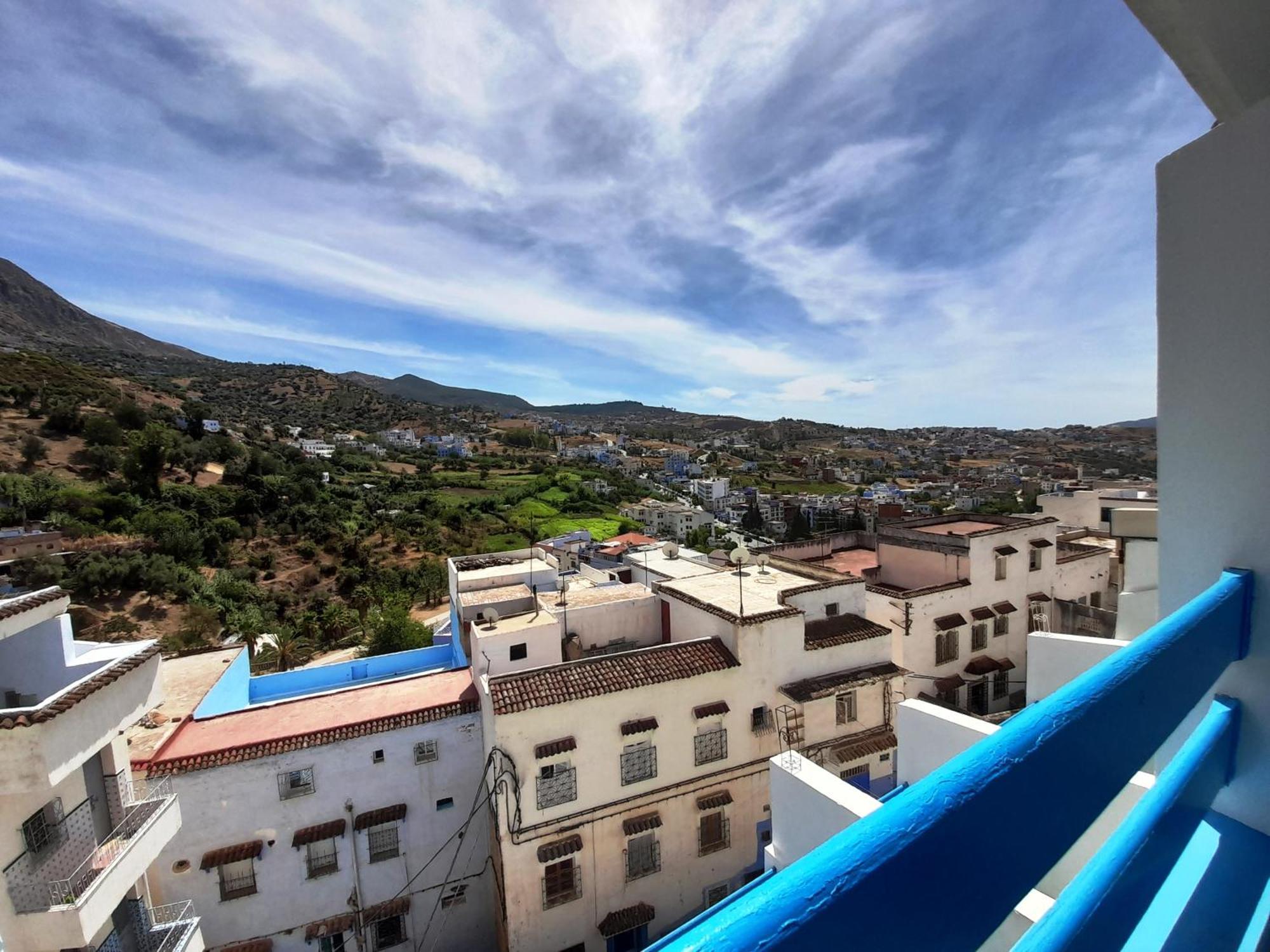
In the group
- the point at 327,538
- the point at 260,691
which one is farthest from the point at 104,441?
the point at 260,691

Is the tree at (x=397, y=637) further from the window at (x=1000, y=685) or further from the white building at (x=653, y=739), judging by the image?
the window at (x=1000, y=685)

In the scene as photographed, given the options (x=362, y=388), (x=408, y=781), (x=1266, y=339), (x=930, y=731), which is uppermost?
(x=362, y=388)

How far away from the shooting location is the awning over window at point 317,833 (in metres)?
10.2

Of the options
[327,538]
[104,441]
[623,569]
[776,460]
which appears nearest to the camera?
[623,569]

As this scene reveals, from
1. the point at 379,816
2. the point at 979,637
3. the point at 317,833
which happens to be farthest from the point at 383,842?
the point at 979,637

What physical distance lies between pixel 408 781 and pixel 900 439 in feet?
638

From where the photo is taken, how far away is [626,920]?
10906mm

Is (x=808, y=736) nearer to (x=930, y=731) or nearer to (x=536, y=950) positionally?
(x=536, y=950)

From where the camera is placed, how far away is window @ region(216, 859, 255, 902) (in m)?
9.87

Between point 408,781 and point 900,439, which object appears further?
point 900,439

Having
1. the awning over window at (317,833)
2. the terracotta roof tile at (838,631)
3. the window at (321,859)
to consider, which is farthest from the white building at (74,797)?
the terracotta roof tile at (838,631)

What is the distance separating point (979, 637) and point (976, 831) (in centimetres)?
1898

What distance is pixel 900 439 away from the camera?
183 metres

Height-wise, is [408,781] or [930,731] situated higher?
[930,731]
